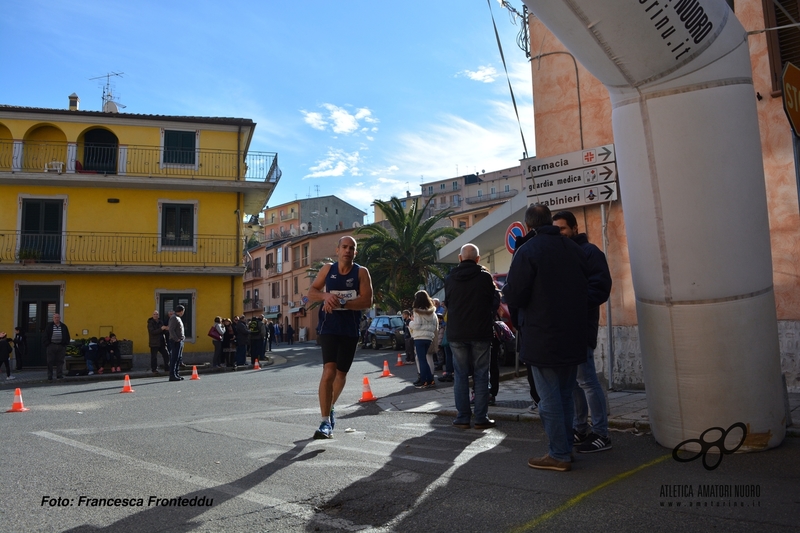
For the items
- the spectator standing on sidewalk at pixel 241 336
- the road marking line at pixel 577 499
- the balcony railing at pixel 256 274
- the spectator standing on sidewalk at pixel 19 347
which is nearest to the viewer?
the road marking line at pixel 577 499

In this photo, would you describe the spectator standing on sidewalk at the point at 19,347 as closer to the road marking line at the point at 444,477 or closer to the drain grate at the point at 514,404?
the drain grate at the point at 514,404

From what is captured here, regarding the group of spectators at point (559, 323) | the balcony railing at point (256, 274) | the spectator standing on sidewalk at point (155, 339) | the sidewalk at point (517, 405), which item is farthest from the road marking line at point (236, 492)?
the balcony railing at point (256, 274)

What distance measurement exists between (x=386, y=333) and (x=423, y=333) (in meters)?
20.1

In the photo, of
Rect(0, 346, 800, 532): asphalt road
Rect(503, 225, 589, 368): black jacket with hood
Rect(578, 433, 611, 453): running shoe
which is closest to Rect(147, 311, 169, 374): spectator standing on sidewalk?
Rect(0, 346, 800, 532): asphalt road

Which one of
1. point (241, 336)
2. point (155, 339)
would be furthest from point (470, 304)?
point (241, 336)

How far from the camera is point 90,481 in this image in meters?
4.75

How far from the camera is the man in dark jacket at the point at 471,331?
6789 millimetres

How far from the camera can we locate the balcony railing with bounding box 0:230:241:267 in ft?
88.4

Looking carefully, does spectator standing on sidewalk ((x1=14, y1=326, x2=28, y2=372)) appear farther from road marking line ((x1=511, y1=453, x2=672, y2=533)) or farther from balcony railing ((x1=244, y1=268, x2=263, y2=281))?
balcony railing ((x1=244, y1=268, x2=263, y2=281))

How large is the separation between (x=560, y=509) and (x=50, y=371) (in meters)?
18.6

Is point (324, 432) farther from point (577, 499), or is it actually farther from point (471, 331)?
point (577, 499)

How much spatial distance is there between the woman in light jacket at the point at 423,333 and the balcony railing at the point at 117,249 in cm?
1844

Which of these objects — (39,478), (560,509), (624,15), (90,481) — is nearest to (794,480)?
(560,509)

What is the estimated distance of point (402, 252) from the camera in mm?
35656
